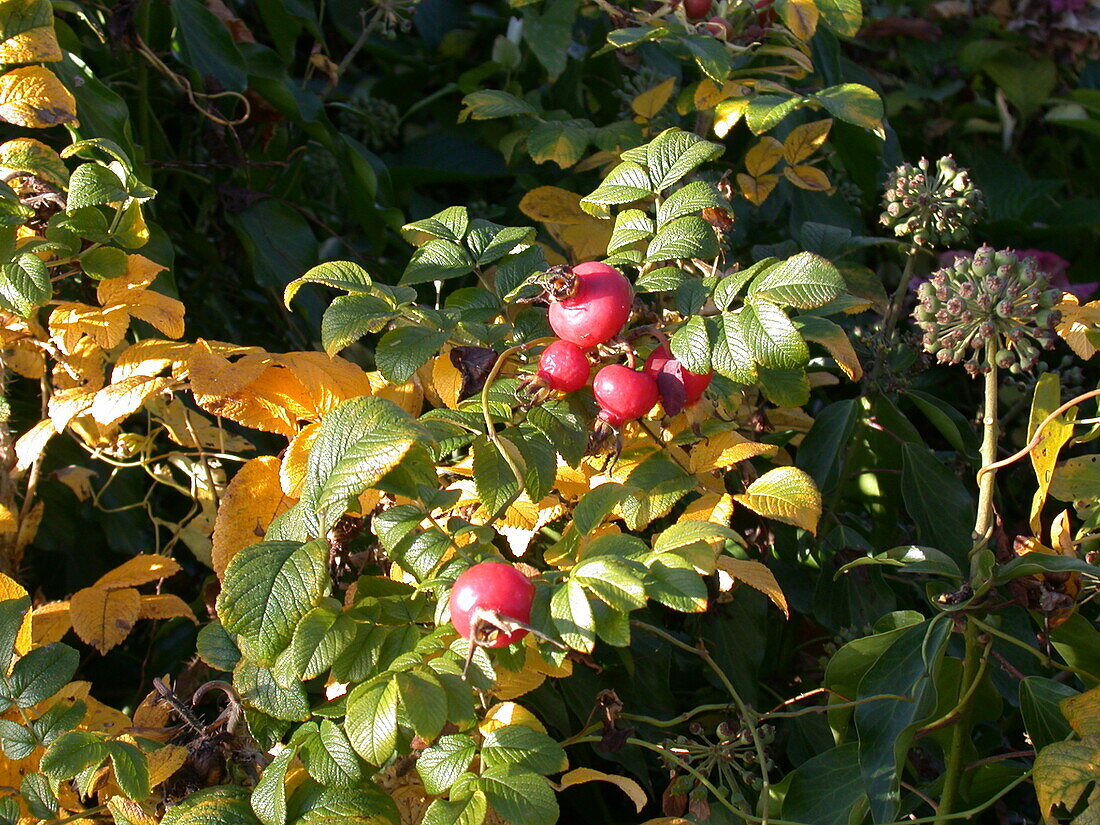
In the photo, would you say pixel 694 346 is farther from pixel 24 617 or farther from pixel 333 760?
pixel 24 617

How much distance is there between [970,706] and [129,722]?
2.02 ft

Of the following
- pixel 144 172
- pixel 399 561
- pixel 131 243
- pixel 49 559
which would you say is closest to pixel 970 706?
pixel 399 561

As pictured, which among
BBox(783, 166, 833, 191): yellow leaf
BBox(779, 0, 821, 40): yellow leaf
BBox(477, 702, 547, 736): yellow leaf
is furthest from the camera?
BBox(783, 166, 833, 191): yellow leaf

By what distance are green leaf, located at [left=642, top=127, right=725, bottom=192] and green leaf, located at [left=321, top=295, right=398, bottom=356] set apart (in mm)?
227

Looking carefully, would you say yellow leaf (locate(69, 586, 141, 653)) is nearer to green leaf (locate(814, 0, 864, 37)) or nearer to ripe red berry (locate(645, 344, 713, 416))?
ripe red berry (locate(645, 344, 713, 416))

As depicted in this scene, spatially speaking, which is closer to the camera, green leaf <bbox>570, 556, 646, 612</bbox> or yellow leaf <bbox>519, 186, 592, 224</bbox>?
green leaf <bbox>570, 556, 646, 612</bbox>

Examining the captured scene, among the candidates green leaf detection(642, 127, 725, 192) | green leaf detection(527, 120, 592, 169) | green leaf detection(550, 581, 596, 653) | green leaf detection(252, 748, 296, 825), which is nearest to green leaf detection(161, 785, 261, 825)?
green leaf detection(252, 748, 296, 825)

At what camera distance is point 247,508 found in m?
0.70

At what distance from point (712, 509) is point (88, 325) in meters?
0.50

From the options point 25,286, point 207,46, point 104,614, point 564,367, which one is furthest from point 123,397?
point 207,46

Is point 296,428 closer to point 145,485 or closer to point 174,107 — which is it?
point 145,485

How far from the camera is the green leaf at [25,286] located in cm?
69

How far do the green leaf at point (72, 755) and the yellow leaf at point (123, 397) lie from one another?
0.68 feet

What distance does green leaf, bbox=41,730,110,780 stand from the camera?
60cm
